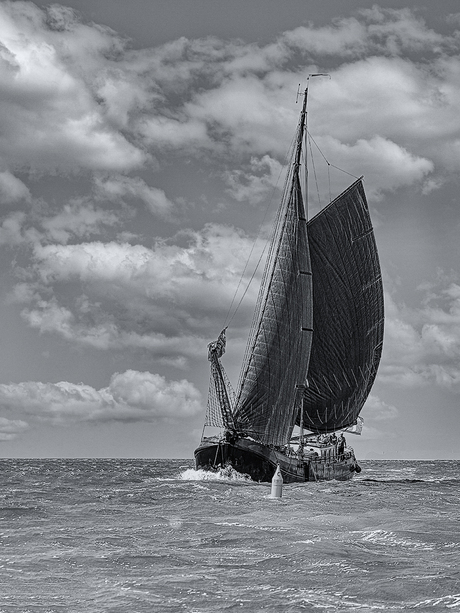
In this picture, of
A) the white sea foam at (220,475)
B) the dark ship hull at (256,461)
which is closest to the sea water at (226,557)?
the dark ship hull at (256,461)

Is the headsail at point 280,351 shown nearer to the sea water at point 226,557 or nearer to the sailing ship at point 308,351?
the sailing ship at point 308,351

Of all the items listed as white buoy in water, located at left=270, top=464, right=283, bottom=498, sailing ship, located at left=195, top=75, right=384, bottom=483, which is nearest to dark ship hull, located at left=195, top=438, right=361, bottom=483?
sailing ship, located at left=195, top=75, right=384, bottom=483

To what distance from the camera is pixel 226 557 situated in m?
25.4

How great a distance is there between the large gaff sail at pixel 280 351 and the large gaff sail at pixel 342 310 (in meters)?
7.32

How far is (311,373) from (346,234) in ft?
43.8

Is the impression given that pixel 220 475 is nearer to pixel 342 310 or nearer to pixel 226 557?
pixel 342 310

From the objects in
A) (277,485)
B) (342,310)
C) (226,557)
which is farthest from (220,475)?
(226,557)

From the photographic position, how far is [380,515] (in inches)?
1513

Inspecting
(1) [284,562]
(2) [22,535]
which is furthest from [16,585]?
(2) [22,535]

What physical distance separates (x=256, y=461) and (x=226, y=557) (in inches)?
1606

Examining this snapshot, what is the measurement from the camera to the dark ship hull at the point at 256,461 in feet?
216

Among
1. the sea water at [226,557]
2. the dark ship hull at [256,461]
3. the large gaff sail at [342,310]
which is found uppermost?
the large gaff sail at [342,310]

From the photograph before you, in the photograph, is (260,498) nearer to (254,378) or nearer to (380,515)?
(380,515)

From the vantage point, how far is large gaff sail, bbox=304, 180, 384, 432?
81.0m
